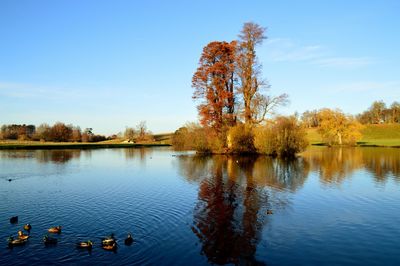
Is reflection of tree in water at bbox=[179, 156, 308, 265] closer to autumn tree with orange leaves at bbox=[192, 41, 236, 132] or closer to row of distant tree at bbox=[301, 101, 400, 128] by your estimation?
autumn tree with orange leaves at bbox=[192, 41, 236, 132]

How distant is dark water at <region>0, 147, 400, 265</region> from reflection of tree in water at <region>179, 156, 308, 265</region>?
52 mm

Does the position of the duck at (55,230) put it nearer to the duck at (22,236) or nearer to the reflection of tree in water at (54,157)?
the duck at (22,236)

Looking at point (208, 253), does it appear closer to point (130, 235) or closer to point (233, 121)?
point (130, 235)

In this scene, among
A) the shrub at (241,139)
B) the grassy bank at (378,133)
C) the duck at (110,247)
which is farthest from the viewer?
the grassy bank at (378,133)

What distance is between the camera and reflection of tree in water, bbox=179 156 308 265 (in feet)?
39.3

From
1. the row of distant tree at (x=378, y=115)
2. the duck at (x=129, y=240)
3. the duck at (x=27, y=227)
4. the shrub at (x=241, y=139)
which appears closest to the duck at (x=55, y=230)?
the duck at (x=27, y=227)

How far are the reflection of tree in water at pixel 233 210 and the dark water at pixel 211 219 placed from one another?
0.05m

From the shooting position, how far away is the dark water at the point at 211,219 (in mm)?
11359

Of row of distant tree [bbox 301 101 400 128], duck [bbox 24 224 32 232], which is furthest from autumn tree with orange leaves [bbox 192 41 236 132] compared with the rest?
row of distant tree [bbox 301 101 400 128]

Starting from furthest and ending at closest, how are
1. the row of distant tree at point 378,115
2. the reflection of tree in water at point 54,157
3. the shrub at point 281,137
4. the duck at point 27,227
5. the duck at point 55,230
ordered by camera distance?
the row of distant tree at point 378,115 < the shrub at point 281,137 < the reflection of tree in water at point 54,157 < the duck at point 27,227 < the duck at point 55,230

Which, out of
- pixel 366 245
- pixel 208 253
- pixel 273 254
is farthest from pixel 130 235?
pixel 366 245

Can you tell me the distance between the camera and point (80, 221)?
15.4m

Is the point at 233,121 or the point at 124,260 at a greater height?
the point at 233,121

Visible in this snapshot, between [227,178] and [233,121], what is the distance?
2397cm
